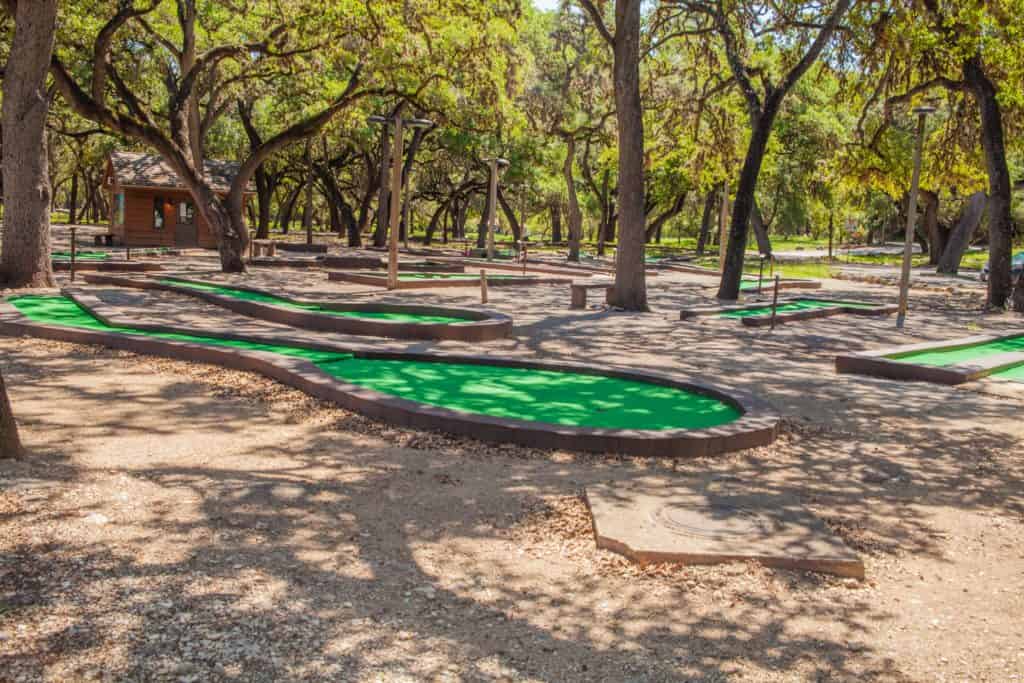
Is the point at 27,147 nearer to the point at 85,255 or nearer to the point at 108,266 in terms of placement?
the point at 108,266

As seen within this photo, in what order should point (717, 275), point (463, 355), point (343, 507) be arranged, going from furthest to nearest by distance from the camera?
point (717, 275), point (463, 355), point (343, 507)

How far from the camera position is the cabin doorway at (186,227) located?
36938mm

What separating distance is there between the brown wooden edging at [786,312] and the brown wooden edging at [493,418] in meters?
7.51

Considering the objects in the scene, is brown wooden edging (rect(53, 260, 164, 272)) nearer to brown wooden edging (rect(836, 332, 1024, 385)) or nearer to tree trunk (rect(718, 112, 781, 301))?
tree trunk (rect(718, 112, 781, 301))

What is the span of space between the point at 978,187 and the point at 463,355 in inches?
967

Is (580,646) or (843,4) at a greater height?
(843,4)

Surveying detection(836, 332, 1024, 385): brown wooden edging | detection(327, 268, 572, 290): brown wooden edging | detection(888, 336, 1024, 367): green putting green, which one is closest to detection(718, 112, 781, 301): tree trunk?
detection(327, 268, 572, 290): brown wooden edging

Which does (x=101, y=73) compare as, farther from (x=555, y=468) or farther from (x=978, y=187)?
(x=978, y=187)

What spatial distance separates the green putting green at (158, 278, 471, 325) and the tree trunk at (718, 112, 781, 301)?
7835mm

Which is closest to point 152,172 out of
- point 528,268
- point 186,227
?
point 186,227

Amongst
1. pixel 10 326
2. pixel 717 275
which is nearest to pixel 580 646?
pixel 10 326

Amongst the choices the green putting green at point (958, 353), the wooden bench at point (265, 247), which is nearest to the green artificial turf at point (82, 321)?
the green putting green at point (958, 353)

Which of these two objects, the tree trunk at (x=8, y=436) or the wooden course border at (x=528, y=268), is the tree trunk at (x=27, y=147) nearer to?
the tree trunk at (x=8, y=436)

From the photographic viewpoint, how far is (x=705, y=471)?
668 centimetres
